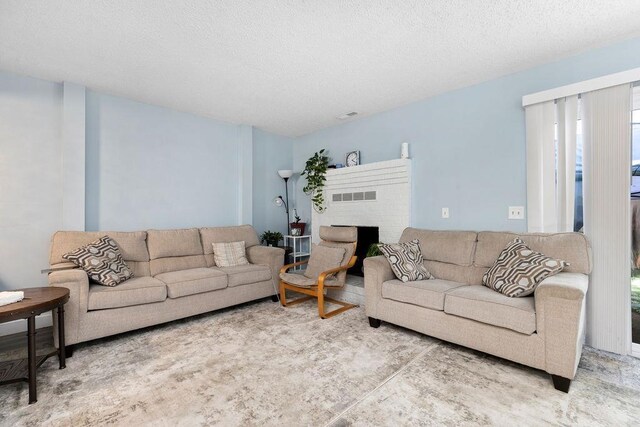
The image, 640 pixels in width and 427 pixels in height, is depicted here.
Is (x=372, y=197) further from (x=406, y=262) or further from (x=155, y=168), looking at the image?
(x=155, y=168)

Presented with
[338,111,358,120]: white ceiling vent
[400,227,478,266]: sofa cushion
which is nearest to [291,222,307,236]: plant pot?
[338,111,358,120]: white ceiling vent

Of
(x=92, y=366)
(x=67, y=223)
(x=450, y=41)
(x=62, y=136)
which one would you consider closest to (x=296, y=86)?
(x=450, y=41)

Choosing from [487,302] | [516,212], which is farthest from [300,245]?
[487,302]

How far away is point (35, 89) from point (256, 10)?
264cm

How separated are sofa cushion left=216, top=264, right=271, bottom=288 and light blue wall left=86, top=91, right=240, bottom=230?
3.50 ft

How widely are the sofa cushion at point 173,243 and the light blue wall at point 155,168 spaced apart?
0.38m

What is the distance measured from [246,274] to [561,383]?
286 cm

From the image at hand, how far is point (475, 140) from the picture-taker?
10.6 feet

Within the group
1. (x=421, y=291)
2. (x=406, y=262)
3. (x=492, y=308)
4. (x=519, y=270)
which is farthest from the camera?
(x=406, y=262)

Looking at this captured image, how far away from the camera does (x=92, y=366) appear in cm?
219

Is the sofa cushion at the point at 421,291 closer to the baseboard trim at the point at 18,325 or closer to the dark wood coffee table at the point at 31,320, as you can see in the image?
the dark wood coffee table at the point at 31,320

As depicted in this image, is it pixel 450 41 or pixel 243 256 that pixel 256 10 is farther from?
pixel 243 256

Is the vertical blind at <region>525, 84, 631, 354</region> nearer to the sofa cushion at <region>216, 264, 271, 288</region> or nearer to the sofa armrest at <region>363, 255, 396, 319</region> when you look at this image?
the sofa armrest at <region>363, 255, 396, 319</region>

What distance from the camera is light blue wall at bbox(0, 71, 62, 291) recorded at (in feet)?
9.53
